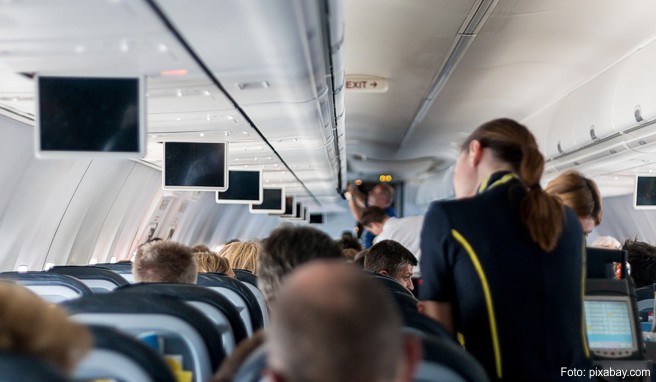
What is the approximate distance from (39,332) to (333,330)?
68 cm

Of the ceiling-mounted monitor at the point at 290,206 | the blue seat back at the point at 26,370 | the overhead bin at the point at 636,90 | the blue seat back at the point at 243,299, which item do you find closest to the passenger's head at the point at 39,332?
the blue seat back at the point at 26,370

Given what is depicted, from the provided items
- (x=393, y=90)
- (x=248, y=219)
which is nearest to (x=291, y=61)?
(x=393, y=90)

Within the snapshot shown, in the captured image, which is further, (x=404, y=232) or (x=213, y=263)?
(x=404, y=232)

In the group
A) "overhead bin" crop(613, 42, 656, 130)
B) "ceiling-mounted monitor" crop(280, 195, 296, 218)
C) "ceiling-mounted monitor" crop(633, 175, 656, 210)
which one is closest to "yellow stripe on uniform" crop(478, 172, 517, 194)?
"overhead bin" crop(613, 42, 656, 130)

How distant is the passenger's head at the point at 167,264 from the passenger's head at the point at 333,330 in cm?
309

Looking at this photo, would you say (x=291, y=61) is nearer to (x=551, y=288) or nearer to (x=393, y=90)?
(x=551, y=288)

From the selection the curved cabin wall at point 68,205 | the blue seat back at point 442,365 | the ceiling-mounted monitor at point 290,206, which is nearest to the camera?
the blue seat back at point 442,365

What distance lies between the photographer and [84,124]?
5449mm

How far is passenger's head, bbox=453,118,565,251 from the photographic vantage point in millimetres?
3117

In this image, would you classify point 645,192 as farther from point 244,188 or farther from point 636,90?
point 244,188

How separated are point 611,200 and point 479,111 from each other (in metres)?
5.48

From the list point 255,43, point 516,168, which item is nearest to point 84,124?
point 255,43

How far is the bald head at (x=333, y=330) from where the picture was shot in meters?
1.43

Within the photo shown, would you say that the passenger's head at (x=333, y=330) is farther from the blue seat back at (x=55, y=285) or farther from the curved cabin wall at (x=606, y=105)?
the curved cabin wall at (x=606, y=105)
